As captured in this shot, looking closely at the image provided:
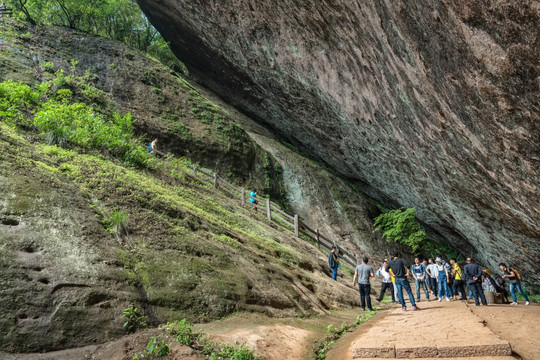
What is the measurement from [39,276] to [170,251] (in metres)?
2.17

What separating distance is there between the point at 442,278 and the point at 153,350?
10568mm

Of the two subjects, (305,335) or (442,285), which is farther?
(442,285)

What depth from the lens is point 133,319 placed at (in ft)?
15.8

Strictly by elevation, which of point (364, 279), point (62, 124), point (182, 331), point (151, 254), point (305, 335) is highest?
point (62, 124)

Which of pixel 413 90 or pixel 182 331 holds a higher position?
pixel 413 90

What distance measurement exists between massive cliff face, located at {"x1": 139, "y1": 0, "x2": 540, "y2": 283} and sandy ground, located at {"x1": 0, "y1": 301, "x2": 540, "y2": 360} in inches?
157

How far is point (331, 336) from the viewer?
264 inches

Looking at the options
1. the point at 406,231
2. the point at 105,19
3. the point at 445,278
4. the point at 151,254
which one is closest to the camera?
the point at 151,254

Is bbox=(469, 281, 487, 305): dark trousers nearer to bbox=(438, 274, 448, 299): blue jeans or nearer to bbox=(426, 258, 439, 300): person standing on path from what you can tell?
bbox=(438, 274, 448, 299): blue jeans

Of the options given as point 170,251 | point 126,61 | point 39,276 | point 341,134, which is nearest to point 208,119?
Answer: point 126,61

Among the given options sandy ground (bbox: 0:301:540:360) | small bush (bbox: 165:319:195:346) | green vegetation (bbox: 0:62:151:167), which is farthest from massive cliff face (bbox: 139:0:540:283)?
green vegetation (bbox: 0:62:151:167)

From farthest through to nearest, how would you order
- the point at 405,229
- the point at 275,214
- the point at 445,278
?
the point at 405,229
the point at 275,214
the point at 445,278

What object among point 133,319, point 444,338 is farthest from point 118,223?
point 444,338

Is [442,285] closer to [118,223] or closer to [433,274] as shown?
[433,274]
